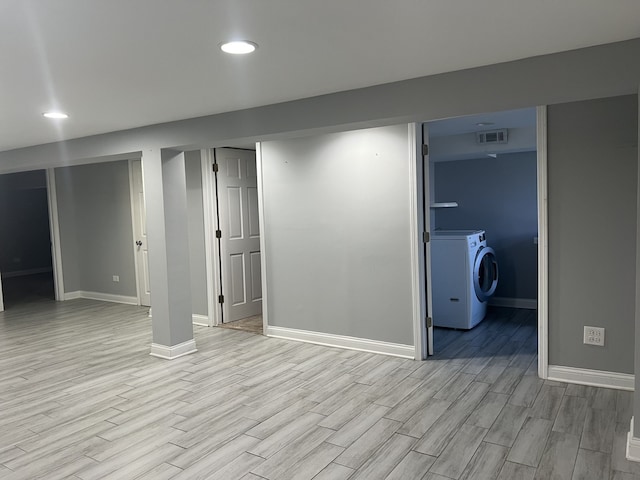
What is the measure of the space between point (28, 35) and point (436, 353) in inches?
146

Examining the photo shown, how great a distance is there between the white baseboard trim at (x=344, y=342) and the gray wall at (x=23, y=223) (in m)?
8.10

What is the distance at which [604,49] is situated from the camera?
2295 millimetres

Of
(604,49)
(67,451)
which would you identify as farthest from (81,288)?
(604,49)

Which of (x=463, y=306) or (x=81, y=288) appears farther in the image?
(x=81, y=288)

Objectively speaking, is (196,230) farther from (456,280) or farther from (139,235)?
(456,280)

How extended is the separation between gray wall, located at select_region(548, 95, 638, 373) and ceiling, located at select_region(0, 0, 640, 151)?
1170 millimetres

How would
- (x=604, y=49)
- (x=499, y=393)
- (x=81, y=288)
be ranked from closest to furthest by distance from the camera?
1. (x=604, y=49)
2. (x=499, y=393)
3. (x=81, y=288)

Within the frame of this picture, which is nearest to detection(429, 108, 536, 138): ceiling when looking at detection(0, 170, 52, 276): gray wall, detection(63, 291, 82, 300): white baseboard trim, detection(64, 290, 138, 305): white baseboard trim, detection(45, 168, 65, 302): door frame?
detection(64, 290, 138, 305): white baseboard trim

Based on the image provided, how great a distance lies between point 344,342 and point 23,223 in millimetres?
9279

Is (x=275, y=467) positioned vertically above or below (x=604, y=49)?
below

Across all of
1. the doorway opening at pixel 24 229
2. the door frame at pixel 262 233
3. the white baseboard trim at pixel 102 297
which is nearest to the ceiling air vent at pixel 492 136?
the door frame at pixel 262 233

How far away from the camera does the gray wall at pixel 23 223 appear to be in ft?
34.0

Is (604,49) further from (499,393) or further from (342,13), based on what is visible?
(499,393)

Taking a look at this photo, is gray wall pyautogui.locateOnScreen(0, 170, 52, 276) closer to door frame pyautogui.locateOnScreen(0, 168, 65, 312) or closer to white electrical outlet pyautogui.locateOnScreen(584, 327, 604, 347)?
door frame pyautogui.locateOnScreen(0, 168, 65, 312)
